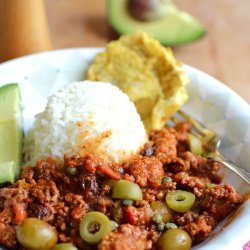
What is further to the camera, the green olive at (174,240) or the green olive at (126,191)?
the green olive at (126,191)

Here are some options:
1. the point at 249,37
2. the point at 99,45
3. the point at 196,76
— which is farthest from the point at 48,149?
the point at 249,37

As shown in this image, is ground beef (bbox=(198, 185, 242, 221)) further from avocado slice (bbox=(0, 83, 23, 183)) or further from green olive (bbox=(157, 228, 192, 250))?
avocado slice (bbox=(0, 83, 23, 183))

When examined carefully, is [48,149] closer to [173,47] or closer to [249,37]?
[173,47]

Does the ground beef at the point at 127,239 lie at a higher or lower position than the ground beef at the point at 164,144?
lower

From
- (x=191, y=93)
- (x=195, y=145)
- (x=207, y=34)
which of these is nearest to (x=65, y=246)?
(x=195, y=145)

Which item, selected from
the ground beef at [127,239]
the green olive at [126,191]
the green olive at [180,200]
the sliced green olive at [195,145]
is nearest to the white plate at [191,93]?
the sliced green olive at [195,145]

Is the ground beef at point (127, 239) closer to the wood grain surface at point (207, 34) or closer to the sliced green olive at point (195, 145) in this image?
the sliced green olive at point (195, 145)

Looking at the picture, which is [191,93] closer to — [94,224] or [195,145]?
[195,145]

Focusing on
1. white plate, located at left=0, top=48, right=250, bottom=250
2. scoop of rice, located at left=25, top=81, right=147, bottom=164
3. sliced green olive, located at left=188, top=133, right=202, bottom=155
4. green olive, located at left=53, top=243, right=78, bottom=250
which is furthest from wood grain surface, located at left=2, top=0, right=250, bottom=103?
green olive, located at left=53, top=243, right=78, bottom=250
